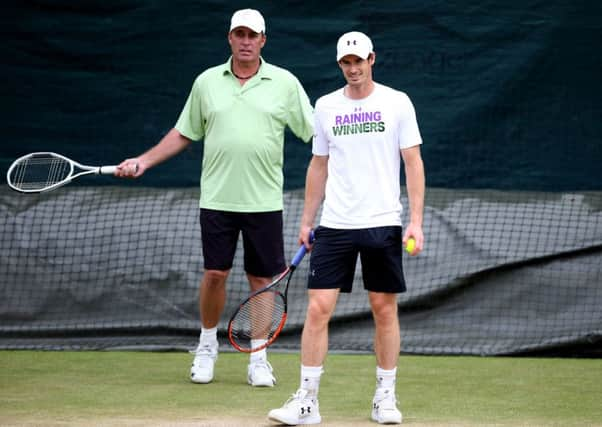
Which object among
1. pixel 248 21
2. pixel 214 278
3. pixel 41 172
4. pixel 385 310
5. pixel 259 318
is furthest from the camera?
pixel 41 172

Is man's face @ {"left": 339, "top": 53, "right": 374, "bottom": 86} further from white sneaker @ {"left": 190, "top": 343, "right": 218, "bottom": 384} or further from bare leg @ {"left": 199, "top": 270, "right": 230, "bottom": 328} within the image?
white sneaker @ {"left": 190, "top": 343, "right": 218, "bottom": 384}

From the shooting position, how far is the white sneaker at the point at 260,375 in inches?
210

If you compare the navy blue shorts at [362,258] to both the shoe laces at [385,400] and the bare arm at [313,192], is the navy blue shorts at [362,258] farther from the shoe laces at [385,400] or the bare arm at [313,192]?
the shoe laces at [385,400]

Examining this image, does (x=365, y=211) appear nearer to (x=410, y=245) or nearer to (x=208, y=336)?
(x=410, y=245)

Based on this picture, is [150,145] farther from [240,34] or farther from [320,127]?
[320,127]

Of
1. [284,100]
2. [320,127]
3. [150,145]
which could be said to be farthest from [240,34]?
[150,145]

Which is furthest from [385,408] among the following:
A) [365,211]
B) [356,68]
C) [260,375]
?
[356,68]

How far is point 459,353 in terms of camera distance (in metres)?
6.45

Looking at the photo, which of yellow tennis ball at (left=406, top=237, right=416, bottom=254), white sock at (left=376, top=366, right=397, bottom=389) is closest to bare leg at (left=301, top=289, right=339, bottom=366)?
white sock at (left=376, top=366, right=397, bottom=389)

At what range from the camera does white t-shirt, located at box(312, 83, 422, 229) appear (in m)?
4.41

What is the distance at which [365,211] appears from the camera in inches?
174

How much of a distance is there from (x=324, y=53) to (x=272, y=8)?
0.42m

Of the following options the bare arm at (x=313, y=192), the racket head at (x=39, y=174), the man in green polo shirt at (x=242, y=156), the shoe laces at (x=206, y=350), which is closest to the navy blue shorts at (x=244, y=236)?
the man in green polo shirt at (x=242, y=156)

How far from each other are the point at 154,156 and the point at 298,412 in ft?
5.36
